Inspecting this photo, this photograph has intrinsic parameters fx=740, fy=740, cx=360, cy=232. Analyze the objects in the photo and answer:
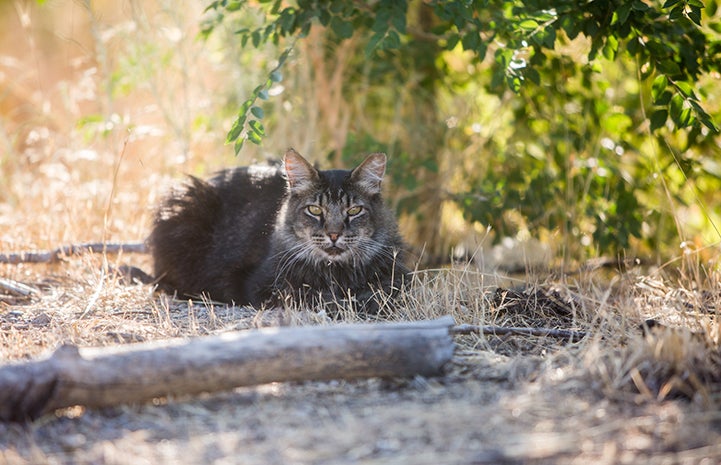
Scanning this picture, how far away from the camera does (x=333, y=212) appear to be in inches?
174

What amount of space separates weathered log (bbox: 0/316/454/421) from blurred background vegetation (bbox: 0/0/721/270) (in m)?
2.54

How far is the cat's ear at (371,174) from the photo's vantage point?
4.46 metres

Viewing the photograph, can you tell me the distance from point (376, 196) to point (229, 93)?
290 centimetres

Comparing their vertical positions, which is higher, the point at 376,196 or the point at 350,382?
the point at 376,196

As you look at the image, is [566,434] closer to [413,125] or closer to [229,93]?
[413,125]

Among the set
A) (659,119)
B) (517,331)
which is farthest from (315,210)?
(659,119)

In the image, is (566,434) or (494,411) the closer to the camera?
(566,434)

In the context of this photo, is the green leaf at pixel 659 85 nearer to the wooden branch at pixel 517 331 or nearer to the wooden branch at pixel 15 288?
the wooden branch at pixel 517 331

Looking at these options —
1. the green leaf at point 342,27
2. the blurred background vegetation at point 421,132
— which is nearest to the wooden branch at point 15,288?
the blurred background vegetation at point 421,132

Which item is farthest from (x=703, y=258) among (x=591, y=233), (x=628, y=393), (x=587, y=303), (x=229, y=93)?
(x=229, y=93)

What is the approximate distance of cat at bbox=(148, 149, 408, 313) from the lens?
4.41 m

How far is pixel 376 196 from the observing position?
4629 mm

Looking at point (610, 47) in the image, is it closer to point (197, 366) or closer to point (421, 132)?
point (421, 132)

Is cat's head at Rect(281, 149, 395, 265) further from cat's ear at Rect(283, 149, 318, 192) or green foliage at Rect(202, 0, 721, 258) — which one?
green foliage at Rect(202, 0, 721, 258)
